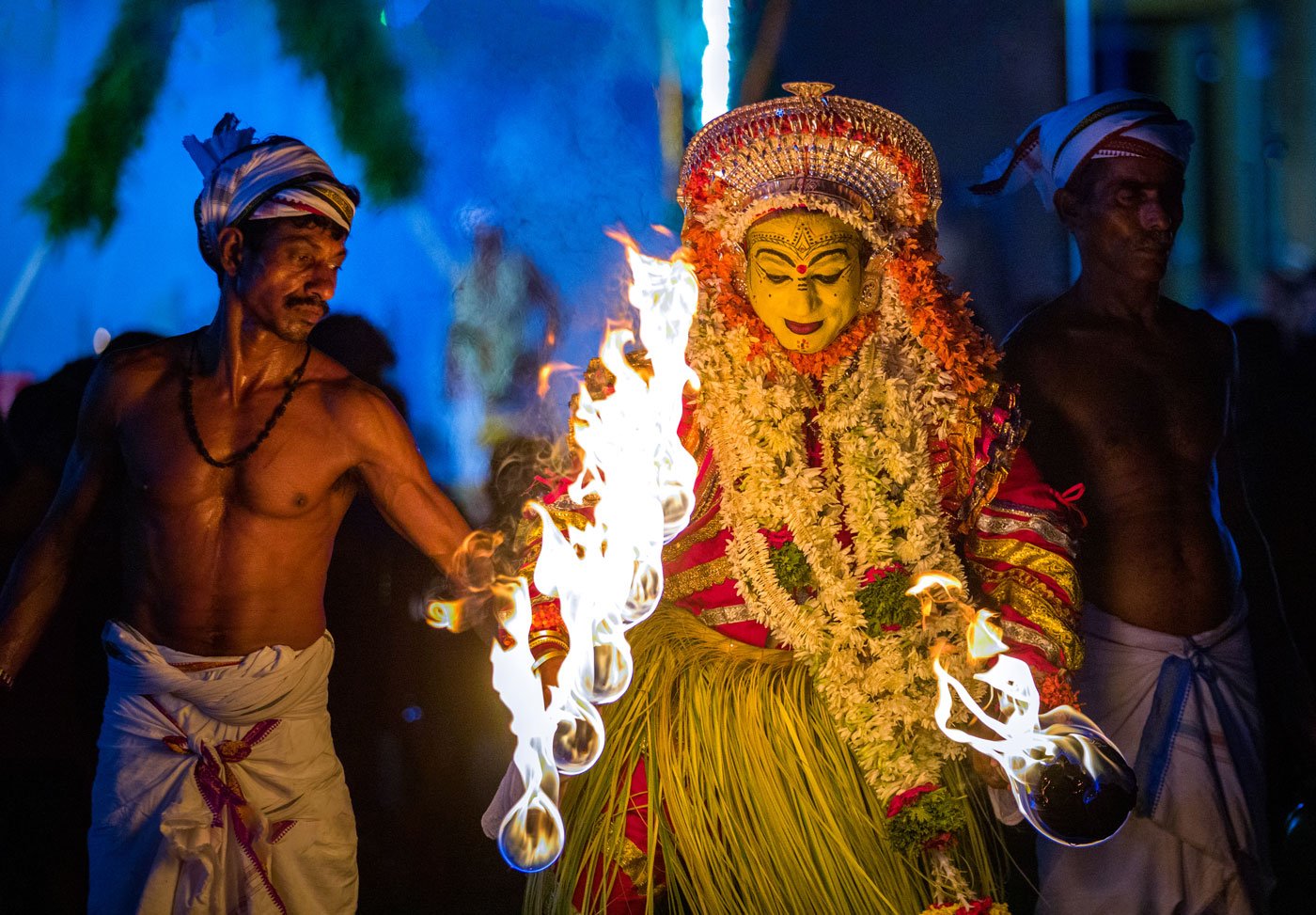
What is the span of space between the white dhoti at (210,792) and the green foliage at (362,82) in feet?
6.68

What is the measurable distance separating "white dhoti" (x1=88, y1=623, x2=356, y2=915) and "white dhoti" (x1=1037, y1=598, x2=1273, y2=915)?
91.0 inches

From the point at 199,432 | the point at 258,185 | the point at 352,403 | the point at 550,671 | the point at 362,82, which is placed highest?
the point at 362,82

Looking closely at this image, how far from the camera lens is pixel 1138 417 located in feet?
12.2

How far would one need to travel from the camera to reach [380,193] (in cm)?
434

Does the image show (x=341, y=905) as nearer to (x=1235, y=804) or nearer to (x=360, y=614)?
(x=360, y=614)

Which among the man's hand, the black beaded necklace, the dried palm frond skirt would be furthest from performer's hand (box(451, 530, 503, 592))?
the black beaded necklace

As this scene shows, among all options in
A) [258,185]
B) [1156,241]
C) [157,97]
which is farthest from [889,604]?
[157,97]

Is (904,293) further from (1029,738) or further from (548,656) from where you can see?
(548,656)

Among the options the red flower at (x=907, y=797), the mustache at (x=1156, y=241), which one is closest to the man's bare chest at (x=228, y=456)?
the red flower at (x=907, y=797)

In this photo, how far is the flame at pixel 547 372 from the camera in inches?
171

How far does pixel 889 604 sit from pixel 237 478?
6.40 ft

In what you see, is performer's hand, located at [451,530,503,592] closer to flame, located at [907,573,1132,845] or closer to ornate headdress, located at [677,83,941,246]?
ornate headdress, located at [677,83,941,246]

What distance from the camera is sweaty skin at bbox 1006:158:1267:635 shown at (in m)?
3.64

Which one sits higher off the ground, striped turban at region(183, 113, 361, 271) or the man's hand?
striped turban at region(183, 113, 361, 271)
